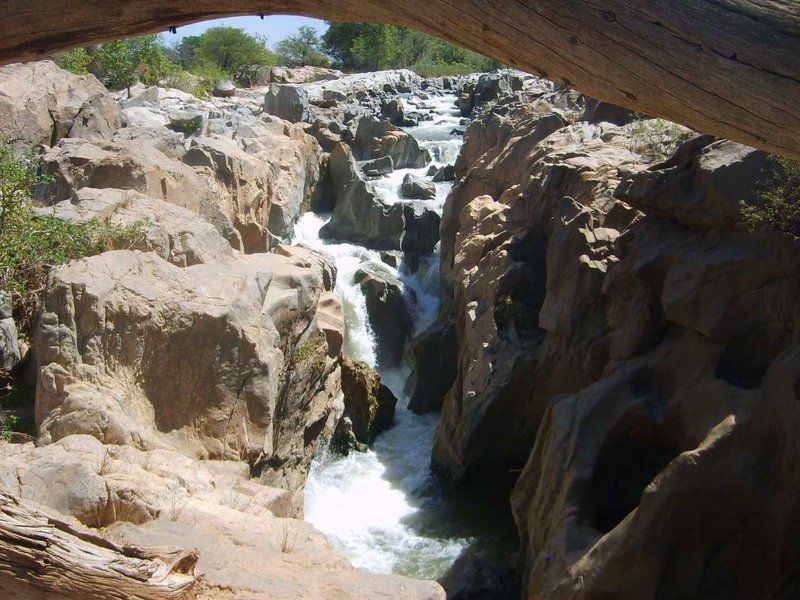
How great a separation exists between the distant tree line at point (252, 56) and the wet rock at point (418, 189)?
20.0ft

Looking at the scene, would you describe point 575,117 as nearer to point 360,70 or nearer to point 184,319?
point 184,319

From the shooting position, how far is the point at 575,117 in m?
14.9

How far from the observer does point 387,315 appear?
16422 mm

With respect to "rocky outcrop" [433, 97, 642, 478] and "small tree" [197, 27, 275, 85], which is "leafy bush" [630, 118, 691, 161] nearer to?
"rocky outcrop" [433, 97, 642, 478]

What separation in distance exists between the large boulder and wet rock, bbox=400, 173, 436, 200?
13.2 metres

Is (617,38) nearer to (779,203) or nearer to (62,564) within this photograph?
(62,564)

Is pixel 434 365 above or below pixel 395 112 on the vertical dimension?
below

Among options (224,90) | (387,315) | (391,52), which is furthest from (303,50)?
(387,315)

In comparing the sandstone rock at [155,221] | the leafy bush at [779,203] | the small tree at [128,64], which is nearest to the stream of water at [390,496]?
the sandstone rock at [155,221]

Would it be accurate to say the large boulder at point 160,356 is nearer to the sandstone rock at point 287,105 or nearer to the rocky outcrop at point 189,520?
the rocky outcrop at point 189,520

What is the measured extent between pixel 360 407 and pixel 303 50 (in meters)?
41.9

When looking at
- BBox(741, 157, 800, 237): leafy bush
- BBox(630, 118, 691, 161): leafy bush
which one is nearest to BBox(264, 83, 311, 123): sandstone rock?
BBox(630, 118, 691, 161): leafy bush

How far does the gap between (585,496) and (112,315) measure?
4.64 meters

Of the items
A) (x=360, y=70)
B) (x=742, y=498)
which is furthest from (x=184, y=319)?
(x=360, y=70)
